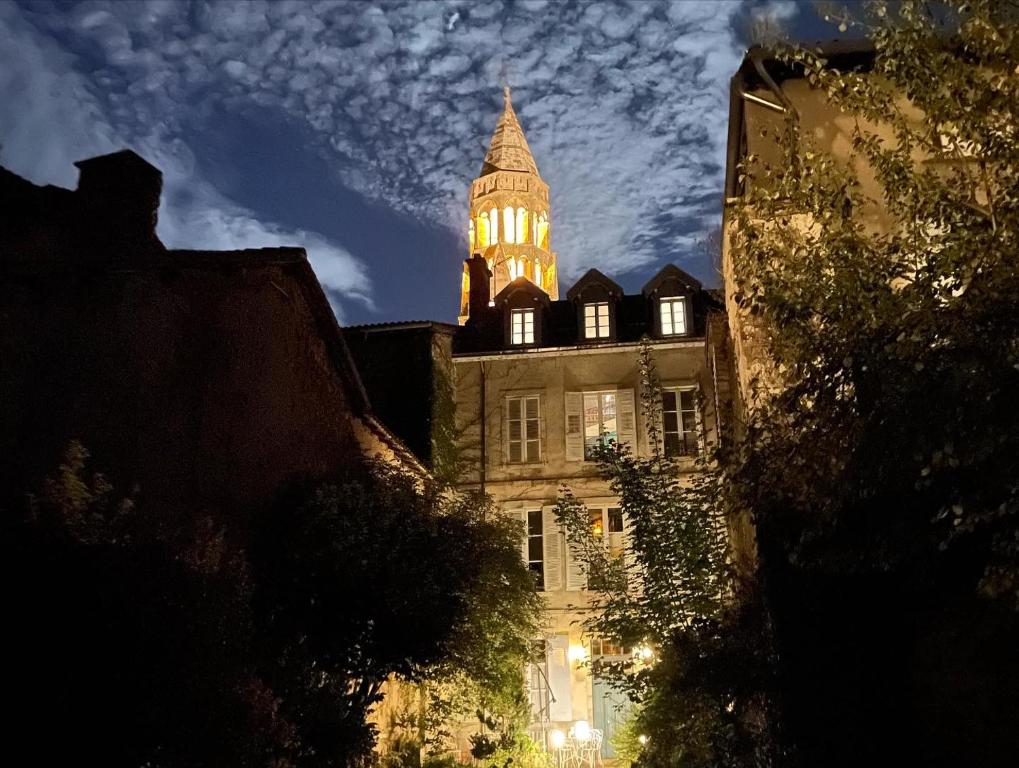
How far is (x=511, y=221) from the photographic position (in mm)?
75750

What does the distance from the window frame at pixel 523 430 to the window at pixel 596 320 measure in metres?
2.33

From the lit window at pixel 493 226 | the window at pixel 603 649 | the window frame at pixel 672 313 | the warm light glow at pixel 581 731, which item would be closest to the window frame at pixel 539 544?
the window at pixel 603 649

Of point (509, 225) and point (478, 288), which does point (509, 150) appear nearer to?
point (509, 225)

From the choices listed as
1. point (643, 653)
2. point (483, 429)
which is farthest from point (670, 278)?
point (643, 653)

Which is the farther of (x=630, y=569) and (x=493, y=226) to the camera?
(x=493, y=226)

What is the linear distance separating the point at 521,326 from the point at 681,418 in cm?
517

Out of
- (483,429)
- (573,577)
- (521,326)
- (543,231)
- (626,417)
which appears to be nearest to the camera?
(573,577)

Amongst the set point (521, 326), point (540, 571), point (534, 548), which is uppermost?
point (521, 326)

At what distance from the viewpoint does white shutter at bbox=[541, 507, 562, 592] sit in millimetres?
20391

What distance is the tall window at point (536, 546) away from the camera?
20.6m

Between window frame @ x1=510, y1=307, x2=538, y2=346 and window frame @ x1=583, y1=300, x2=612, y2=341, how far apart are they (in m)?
1.41

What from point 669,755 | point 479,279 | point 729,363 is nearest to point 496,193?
point 479,279

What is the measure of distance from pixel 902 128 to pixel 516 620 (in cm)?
1197

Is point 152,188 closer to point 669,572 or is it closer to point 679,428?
point 669,572
